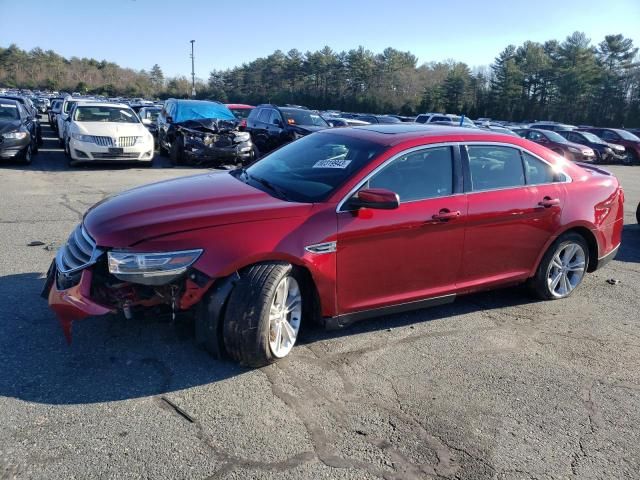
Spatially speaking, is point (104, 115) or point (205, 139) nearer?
point (104, 115)

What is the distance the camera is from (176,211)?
355 centimetres

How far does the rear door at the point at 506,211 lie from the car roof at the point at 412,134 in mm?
109

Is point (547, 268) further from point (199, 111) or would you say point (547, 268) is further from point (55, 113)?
point (55, 113)

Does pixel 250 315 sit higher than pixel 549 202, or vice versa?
pixel 549 202

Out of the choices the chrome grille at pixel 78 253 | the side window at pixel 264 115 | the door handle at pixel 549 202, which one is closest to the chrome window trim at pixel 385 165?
the door handle at pixel 549 202

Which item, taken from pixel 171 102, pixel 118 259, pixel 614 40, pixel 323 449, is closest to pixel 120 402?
pixel 118 259

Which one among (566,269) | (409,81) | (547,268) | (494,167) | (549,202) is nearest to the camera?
(494,167)

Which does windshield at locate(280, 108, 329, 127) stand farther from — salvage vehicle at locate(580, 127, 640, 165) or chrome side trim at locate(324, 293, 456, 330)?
salvage vehicle at locate(580, 127, 640, 165)

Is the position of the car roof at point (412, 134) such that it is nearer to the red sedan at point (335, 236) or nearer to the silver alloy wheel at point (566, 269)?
the red sedan at point (335, 236)

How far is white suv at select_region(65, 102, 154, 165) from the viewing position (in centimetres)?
1223

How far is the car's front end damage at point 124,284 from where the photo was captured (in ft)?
10.6

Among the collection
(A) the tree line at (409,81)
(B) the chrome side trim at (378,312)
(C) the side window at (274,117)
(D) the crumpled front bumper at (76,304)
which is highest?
(A) the tree line at (409,81)

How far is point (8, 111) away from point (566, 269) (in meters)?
13.9

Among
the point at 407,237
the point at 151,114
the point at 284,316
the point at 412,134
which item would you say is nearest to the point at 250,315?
the point at 284,316
